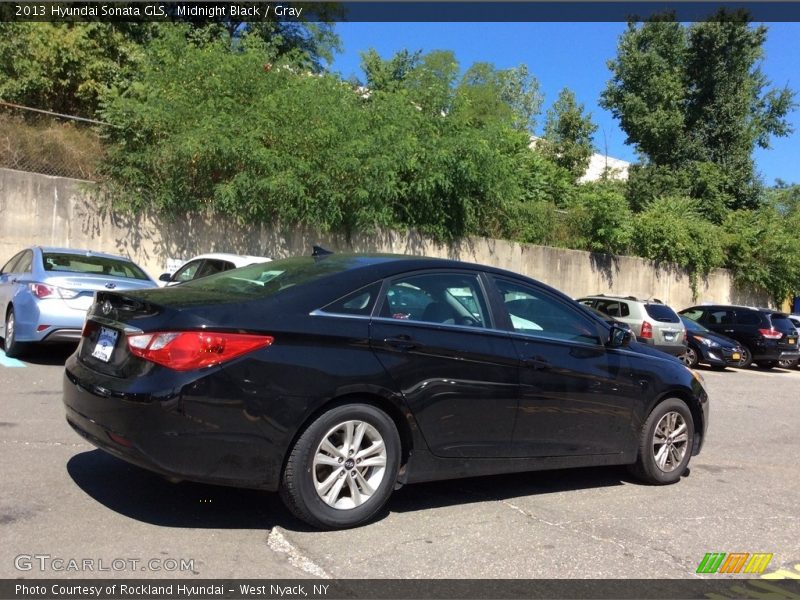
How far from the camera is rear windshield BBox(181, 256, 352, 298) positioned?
4.55 metres

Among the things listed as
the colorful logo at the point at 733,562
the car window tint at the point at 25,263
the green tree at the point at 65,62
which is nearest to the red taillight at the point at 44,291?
the car window tint at the point at 25,263

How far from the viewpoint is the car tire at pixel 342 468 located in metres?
4.14

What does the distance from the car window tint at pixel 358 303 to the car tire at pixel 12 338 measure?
21.2ft

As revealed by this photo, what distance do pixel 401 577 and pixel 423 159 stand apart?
48.2ft

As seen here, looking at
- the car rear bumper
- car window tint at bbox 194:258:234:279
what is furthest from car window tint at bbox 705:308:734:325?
the car rear bumper

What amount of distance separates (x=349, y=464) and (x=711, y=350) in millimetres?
14321

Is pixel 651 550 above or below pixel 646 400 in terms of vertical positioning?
below

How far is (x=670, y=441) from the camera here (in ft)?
19.6

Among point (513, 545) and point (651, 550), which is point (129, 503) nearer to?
point (513, 545)

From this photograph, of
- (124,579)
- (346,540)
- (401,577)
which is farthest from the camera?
(346,540)

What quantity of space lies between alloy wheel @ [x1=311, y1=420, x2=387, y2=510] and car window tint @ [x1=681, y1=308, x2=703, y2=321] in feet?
56.1

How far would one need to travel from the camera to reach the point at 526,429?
5.04m

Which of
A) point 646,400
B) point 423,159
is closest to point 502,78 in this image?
point 423,159

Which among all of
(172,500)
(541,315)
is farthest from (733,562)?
(172,500)
